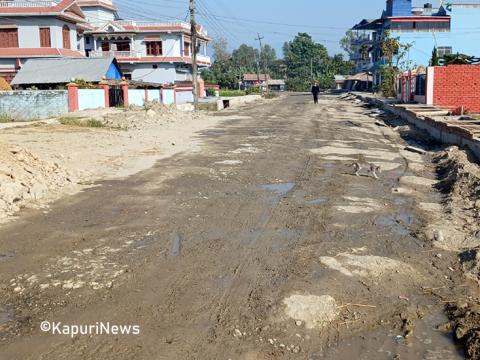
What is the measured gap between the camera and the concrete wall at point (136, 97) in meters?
34.2

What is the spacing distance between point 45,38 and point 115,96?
15.6 metres

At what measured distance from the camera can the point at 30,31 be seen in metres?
43.7

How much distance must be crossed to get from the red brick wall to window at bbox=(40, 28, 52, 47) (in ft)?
102

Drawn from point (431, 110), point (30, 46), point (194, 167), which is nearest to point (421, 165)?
point (194, 167)

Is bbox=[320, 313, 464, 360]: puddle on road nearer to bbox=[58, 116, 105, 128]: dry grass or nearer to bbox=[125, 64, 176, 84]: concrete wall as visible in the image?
bbox=[58, 116, 105, 128]: dry grass

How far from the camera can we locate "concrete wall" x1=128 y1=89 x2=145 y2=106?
34.2 m

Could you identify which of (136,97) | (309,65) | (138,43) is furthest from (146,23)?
(309,65)

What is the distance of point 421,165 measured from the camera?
41.9ft

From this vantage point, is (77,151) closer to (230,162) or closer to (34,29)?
(230,162)

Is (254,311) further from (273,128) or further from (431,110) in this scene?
(431,110)

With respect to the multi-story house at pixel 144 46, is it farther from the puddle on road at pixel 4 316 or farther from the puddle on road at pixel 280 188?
the puddle on road at pixel 4 316

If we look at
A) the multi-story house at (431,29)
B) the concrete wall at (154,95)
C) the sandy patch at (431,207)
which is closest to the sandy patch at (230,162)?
the sandy patch at (431,207)

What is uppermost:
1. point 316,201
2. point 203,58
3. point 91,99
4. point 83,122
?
point 203,58

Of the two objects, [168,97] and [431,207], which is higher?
[168,97]
